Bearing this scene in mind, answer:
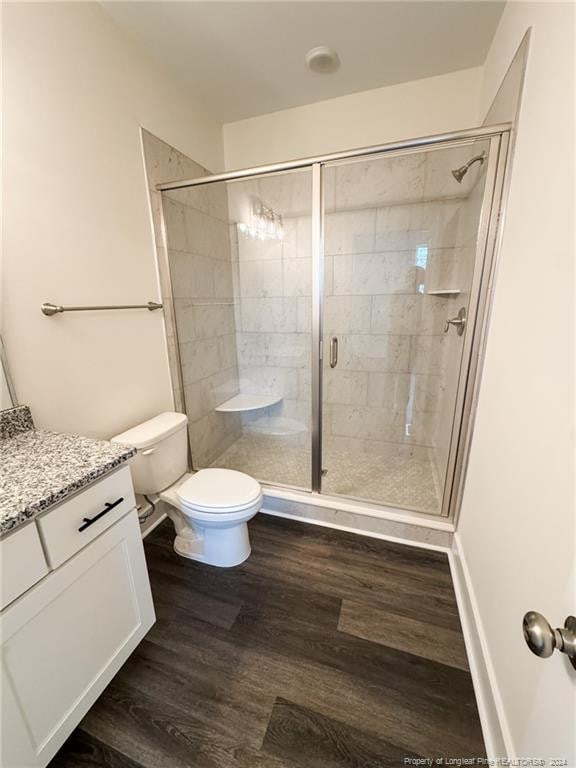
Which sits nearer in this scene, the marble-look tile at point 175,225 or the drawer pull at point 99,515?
the drawer pull at point 99,515

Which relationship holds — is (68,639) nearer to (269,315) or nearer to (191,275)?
(191,275)

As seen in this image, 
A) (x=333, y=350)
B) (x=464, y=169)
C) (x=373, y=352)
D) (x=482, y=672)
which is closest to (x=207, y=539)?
(x=482, y=672)

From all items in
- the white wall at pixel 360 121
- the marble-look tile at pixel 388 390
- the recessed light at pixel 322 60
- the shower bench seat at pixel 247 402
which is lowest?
the shower bench seat at pixel 247 402

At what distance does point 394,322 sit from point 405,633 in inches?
74.2

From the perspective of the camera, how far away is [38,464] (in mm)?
1002

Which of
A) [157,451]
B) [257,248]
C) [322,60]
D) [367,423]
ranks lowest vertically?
[367,423]

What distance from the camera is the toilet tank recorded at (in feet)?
5.10

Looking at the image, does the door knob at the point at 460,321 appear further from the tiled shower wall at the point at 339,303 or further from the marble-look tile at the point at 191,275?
the marble-look tile at the point at 191,275

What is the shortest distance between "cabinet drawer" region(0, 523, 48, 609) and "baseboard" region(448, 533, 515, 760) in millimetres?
A: 1379

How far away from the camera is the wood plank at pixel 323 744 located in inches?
37.8

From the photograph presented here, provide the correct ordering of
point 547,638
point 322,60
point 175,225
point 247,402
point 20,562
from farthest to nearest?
point 247,402 < point 175,225 < point 322,60 < point 20,562 < point 547,638

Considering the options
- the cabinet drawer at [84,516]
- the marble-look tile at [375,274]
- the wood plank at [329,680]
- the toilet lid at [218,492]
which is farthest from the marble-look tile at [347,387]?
the cabinet drawer at [84,516]

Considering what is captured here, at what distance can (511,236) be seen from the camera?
120 cm

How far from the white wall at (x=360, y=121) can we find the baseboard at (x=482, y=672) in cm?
253
